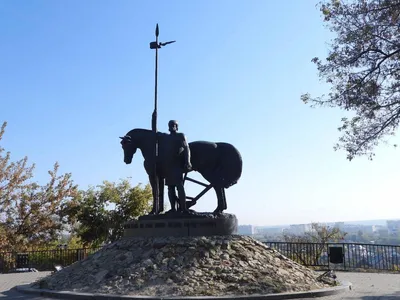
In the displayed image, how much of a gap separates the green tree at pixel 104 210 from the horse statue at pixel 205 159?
16.2 metres

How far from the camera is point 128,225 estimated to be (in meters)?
12.5

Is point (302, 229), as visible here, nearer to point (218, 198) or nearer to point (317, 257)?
point (317, 257)

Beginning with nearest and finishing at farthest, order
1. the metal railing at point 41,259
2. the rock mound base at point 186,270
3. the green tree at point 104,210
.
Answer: the rock mound base at point 186,270 < the metal railing at point 41,259 < the green tree at point 104,210

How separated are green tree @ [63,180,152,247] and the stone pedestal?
54.8 ft

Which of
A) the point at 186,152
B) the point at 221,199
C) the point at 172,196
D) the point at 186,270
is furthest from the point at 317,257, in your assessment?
the point at 186,270

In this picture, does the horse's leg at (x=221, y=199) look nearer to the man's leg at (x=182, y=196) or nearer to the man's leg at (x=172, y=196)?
the man's leg at (x=182, y=196)

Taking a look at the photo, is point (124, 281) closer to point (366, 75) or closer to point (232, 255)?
point (232, 255)

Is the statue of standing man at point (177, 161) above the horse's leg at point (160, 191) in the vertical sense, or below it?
above

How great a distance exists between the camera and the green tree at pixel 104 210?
92.6ft

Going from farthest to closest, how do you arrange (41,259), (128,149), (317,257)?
(41,259)
(317,257)
(128,149)

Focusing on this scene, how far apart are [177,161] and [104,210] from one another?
1726cm

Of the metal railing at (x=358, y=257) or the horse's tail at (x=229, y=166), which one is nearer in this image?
the horse's tail at (x=229, y=166)

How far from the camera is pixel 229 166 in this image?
42.6 ft

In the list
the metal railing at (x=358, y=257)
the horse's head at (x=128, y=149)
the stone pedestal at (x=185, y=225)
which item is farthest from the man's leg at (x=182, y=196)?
the metal railing at (x=358, y=257)
